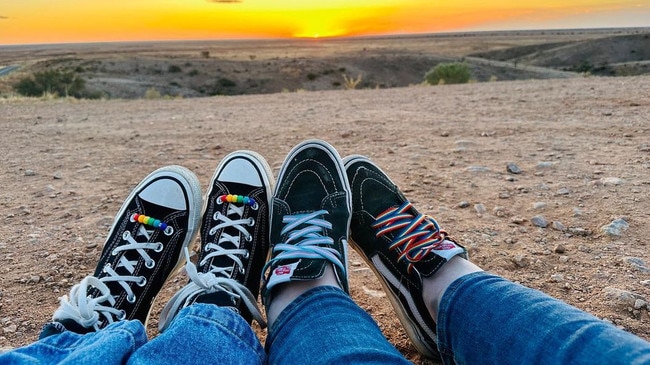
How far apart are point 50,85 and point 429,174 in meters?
18.6

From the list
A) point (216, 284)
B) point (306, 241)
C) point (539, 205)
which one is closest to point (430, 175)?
point (539, 205)

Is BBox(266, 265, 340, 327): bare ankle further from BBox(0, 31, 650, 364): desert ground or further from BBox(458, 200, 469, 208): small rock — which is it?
BBox(458, 200, 469, 208): small rock

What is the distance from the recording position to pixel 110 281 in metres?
1.42

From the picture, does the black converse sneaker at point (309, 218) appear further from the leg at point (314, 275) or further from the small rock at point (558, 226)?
the small rock at point (558, 226)

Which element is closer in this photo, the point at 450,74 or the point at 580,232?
the point at 580,232

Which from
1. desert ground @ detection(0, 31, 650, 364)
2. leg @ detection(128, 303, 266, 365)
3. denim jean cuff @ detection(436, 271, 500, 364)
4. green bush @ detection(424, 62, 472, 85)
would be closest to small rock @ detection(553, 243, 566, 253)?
desert ground @ detection(0, 31, 650, 364)

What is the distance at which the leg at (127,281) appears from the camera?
909 millimetres

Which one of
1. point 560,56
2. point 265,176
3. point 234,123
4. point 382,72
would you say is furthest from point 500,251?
point 560,56

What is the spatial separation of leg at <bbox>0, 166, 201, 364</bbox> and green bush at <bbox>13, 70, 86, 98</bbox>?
16167 millimetres

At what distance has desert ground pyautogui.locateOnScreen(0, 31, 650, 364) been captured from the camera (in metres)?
1.52

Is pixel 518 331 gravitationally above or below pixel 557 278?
above

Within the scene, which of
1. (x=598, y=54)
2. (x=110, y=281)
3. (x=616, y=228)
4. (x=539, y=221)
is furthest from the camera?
(x=598, y=54)

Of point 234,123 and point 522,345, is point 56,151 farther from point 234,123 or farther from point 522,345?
point 522,345

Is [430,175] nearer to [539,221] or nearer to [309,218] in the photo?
[539,221]
